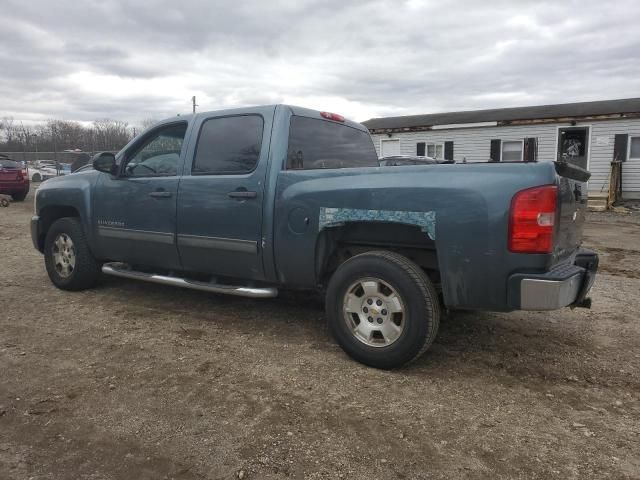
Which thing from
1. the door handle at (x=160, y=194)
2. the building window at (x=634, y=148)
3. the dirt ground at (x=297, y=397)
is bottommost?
the dirt ground at (x=297, y=397)

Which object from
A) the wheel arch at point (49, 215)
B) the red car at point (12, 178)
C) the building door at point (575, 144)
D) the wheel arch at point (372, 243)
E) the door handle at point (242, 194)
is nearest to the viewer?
the wheel arch at point (372, 243)

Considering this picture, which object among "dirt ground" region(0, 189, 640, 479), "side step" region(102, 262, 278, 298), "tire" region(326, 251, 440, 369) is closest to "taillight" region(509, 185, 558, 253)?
"tire" region(326, 251, 440, 369)

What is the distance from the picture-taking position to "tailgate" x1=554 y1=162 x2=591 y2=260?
304cm

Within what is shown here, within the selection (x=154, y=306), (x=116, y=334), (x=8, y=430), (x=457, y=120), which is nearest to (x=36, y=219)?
(x=154, y=306)

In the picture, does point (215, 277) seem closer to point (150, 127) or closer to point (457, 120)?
point (150, 127)

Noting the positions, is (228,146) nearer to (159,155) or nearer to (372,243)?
(159,155)

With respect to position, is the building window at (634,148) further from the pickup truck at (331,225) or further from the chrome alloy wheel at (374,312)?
the chrome alloy wheel at (374,312)

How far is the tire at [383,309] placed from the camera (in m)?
3.21

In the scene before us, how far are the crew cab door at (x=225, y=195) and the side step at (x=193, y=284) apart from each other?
120mm

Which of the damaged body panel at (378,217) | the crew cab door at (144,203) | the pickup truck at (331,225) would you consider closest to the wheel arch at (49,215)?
the pickup truck at (331,225)

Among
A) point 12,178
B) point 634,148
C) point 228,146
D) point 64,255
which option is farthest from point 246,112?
point 634,148

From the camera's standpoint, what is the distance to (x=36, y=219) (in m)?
5.66

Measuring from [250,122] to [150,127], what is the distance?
1271mm

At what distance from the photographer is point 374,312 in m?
3.43
